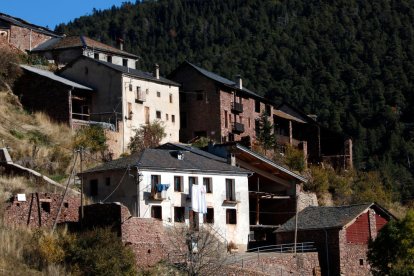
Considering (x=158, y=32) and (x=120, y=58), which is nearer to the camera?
(x=120, y=58)

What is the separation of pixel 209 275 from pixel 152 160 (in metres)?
10.2

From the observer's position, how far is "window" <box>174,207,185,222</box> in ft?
186

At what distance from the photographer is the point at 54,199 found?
51125 mm

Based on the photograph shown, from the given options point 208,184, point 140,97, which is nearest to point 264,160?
point 208,184

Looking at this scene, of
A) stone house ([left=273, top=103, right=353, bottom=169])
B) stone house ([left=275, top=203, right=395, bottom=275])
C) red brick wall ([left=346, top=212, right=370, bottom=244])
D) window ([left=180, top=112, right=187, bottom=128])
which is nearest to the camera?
stone house ([left=275, top=203, right=395, bottom=275])

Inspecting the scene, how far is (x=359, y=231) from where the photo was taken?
6009cm

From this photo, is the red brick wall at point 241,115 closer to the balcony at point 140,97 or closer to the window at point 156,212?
the balcony at point 140,97

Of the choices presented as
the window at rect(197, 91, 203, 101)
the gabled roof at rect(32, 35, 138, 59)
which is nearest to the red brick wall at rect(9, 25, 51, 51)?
the gabled roof at rect(32, 35, 138, 59)

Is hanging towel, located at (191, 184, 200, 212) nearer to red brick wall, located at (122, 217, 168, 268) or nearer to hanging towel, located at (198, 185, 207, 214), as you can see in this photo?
hanging towel, located at (198, 185, 207, 214)

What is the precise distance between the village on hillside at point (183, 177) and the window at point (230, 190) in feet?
0.28

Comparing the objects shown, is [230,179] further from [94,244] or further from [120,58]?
[120,58]

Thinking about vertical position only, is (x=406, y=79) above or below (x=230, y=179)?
above

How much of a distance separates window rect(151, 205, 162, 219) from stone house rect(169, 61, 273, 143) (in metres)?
24.0

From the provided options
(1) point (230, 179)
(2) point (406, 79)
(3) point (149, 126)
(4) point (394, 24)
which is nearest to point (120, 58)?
(3) point (149, 126)
